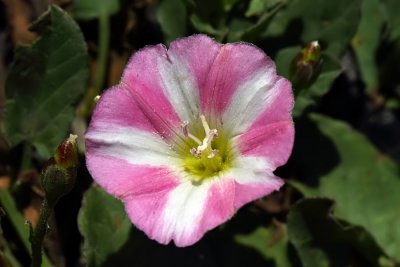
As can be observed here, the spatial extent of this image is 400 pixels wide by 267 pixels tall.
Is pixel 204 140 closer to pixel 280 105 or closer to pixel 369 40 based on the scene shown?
pixel 280 105

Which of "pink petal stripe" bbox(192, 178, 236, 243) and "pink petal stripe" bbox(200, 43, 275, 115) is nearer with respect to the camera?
"pink petal stripe" bbox(192, 178, 236, 243)

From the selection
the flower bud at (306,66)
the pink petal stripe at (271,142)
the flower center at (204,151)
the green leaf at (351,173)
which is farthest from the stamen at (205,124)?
the green leaf at (351,173)

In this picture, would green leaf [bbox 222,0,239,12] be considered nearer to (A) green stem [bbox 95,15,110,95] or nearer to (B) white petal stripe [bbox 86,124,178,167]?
(A) green stem [bbox 95,15,110,95]

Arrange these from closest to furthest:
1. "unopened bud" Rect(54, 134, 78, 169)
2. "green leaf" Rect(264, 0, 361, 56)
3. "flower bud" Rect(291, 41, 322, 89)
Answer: "unopened bud" Rect(54, 134, 78, 169) → "flower bud" Rect(291, 41, 322, 89) → "green leaf" Rect(264, 0, 361, 56)

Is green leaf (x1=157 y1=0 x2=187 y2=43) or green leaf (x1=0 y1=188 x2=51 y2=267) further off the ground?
green leaf (x1=157 y1=0 x2=187 y2=43)

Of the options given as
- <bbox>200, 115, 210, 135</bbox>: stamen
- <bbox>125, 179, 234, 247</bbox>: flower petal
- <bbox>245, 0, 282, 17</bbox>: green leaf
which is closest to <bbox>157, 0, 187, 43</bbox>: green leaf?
<bbox>245, 0, 282, 17</bbox>: green leaf

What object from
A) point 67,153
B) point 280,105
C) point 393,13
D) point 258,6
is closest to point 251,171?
point 280,105
